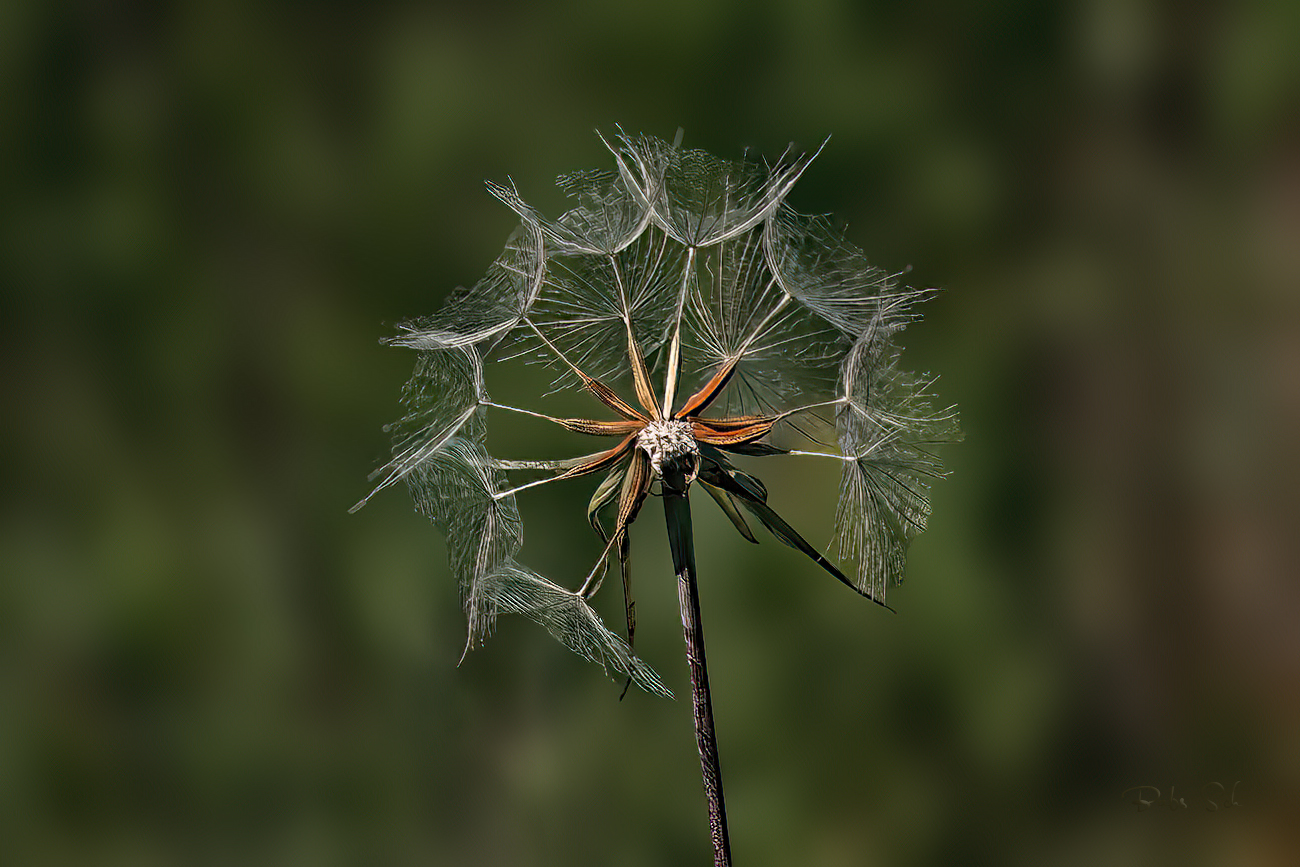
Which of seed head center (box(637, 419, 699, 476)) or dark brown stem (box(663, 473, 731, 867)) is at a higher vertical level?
seed head center (box(637, 419, 699, 476))

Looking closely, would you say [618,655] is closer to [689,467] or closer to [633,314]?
[689,467]

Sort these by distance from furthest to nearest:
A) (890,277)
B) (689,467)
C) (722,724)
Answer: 1. (722,724)
2. (890,277)
3. (689,467)

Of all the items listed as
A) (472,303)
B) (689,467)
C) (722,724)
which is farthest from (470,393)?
(722,724)

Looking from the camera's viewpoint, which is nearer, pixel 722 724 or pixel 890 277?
pixel 890 277

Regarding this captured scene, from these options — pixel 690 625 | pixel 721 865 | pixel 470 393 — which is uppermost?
pixel 470 393

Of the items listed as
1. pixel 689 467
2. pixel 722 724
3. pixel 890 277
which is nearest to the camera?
pixel 689 467

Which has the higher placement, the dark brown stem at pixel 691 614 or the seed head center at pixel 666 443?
the seed head center at pixel 666 443

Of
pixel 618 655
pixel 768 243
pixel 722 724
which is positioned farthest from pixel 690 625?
pixel 722 724

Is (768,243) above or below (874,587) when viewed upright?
above
